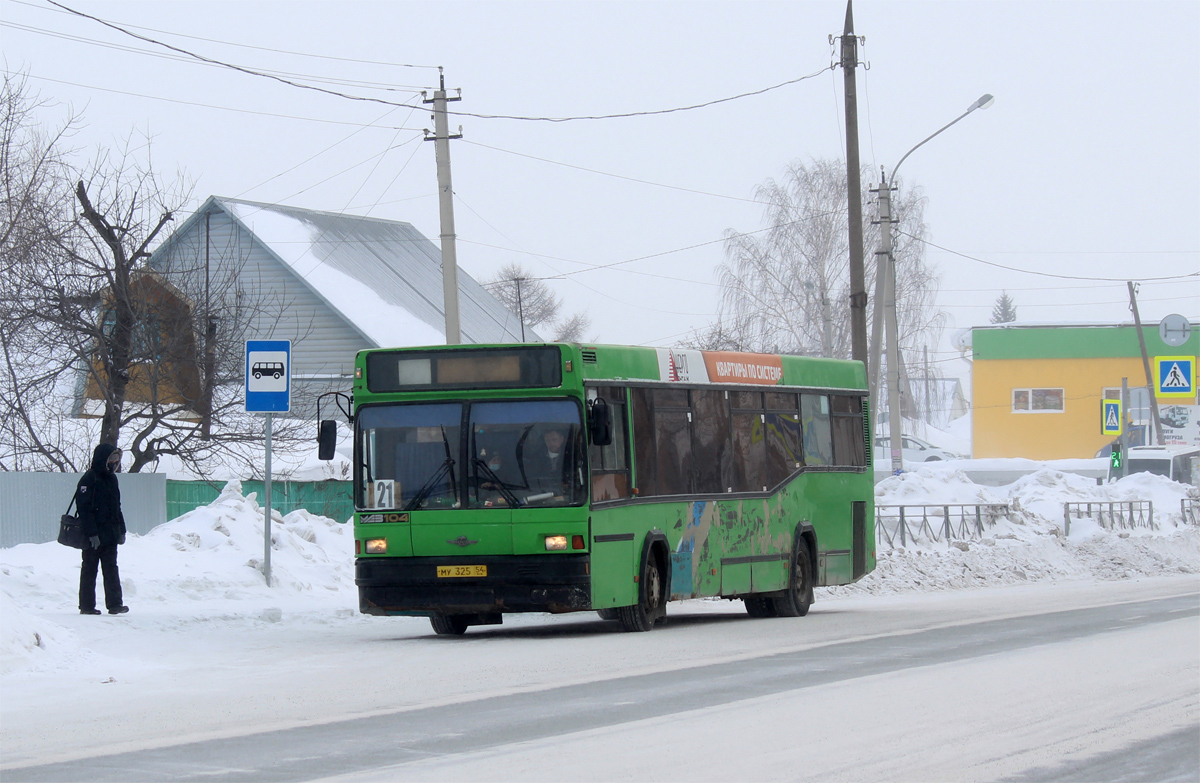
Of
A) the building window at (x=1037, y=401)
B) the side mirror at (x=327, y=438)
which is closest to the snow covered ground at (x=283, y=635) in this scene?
the side mirror at (x=327, y=438)

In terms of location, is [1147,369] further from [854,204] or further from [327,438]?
[327,438]

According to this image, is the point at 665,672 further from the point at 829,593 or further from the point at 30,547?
the point at 829,593

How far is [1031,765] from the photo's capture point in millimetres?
7496

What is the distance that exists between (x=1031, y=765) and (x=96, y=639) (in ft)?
29.4

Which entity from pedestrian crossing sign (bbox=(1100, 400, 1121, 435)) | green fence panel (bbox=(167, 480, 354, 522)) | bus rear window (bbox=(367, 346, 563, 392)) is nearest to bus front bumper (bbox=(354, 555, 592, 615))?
bus rear window (bbox=(367, 346, 563, 392))

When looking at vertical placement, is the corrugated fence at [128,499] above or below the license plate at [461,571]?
above

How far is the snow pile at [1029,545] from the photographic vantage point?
26078 mm

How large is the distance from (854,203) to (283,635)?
1453 cm

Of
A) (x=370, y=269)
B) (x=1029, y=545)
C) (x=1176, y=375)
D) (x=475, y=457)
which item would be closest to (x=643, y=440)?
(x=475, y=457)

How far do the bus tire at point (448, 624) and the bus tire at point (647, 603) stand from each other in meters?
1.67

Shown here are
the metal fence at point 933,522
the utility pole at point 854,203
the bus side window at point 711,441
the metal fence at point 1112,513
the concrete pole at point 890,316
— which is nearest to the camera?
the bus side window at point 711,441

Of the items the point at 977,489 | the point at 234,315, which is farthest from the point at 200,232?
the point at 977,489

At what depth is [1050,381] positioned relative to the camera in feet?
246

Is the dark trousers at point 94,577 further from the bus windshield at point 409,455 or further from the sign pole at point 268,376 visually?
the bus windshield at point 409,455
